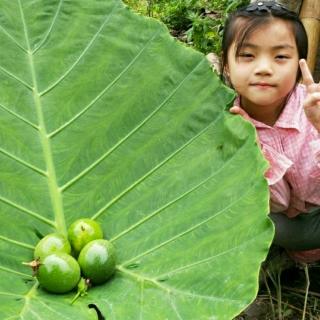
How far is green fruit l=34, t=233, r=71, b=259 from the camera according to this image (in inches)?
63.5

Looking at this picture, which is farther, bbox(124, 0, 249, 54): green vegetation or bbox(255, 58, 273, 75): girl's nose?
bbox(124, 0, 249, 54): green vegetation

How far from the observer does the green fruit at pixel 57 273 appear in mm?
1528

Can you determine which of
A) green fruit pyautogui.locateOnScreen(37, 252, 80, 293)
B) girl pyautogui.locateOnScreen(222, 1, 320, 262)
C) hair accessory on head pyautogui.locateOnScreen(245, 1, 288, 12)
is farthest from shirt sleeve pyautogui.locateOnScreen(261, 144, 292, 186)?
green fruit pyautogui.locateOnScreen(37, 252, 80, 293)

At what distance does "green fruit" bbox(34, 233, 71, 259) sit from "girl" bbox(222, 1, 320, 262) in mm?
596

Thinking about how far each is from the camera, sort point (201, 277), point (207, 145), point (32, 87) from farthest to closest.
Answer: point (32, 87), point (207, 145), point (201, 277)

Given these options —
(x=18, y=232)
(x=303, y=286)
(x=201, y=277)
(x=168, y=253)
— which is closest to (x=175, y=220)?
(x=168, y=253)

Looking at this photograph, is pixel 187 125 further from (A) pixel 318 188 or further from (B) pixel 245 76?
(A) pixel 318 188

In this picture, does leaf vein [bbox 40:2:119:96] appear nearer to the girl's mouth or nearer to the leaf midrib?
the leaf midrib

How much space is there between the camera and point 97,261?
62.2 inches

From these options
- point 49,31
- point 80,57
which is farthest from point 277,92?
point 49,31

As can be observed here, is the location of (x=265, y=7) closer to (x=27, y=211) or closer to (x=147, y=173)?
(x=147, y=173)

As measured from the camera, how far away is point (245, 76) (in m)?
1.97

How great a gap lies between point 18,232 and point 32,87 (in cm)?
48

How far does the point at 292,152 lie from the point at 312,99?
0.93ft
